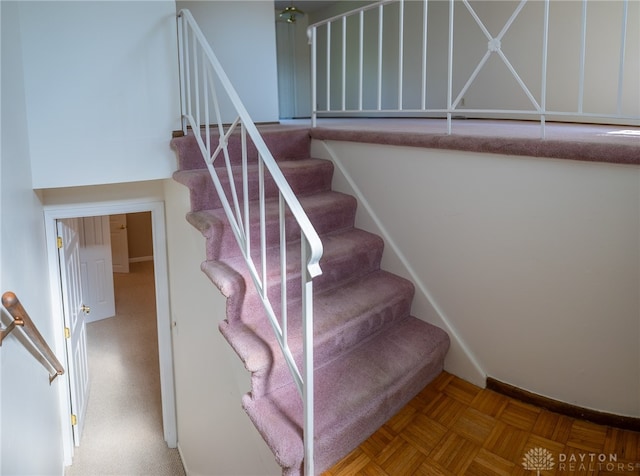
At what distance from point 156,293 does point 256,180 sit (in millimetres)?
1406

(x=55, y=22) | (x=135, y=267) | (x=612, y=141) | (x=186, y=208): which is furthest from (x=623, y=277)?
(x=135, y=267)

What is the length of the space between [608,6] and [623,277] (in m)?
2.68

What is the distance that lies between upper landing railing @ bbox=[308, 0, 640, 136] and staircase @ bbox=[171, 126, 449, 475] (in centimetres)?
70

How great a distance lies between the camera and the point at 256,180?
8.76ft

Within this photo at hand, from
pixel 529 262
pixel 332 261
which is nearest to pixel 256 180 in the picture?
pixel 332 261

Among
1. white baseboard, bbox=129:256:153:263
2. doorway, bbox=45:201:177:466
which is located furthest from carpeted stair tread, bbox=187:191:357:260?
white baseboard, bbox=129:256:153:263

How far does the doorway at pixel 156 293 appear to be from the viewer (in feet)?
10.0

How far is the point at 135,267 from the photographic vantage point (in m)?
7.66

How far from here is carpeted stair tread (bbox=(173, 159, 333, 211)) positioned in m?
2.51

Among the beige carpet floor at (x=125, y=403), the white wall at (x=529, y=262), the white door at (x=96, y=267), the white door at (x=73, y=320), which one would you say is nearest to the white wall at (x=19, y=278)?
the white door at (x=73, y=320)

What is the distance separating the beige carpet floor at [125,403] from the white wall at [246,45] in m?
2.78

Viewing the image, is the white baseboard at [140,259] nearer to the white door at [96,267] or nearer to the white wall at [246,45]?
the white door at [96,267]

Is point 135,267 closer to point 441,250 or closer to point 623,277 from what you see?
point 441,250

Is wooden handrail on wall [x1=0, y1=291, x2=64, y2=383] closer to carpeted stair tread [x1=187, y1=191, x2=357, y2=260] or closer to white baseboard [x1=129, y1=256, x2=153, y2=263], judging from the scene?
carpeted stair tread [x1=187, y1=191, x2=357, y2=260]
